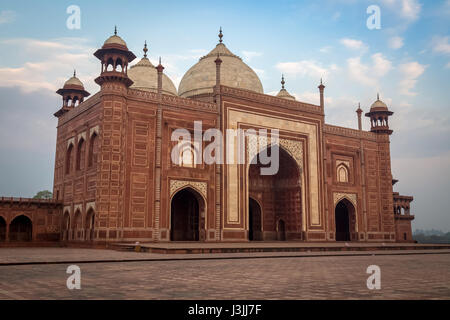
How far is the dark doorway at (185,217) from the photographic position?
21.6 meters

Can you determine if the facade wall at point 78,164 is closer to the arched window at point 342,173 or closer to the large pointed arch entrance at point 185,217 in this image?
the large pointed arch entrance at point 185,217

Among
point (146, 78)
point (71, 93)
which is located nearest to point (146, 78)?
point (146, 78)

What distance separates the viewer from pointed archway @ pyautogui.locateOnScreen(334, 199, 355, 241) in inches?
1023

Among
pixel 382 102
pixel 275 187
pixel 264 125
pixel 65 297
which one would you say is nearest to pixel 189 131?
pixel 264 125

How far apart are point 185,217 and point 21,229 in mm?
7596

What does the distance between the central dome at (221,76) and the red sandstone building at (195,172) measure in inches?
3.0

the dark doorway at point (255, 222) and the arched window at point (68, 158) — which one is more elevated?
the arched window at point (68, 158)

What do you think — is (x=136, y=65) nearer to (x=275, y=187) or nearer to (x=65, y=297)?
(x=275, y=187)

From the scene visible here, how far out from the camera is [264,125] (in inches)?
894

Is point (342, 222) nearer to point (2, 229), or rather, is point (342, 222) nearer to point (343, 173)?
point (343, 173)

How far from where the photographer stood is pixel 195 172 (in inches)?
801

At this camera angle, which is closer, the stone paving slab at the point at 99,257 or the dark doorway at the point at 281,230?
the stone paving slab at the point at 99,257

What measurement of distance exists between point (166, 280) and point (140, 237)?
44.9ft

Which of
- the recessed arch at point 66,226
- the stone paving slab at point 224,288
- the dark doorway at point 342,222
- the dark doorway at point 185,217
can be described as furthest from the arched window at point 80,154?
the stone paving slab at point 224,288
